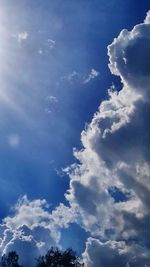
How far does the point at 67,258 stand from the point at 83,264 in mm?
4267

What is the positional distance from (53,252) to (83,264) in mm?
8107

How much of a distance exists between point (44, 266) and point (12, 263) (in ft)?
30.9

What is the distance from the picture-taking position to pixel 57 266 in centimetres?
9781

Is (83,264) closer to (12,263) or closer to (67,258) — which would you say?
(67,258)

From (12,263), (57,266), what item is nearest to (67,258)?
(57,266)

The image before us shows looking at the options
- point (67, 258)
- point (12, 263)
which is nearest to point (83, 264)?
point (67, 258)

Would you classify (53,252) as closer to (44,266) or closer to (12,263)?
(44,266)

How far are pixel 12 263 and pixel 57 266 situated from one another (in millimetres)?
12414

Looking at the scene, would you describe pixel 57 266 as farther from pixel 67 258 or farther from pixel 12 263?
pixel 12 263

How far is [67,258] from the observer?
321 ft

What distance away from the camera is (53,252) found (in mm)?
100750

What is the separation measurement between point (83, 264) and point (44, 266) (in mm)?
9511

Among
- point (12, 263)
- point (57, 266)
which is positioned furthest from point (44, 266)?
point (12, 263)

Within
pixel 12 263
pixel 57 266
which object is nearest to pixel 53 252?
Result: pixel 57 266
